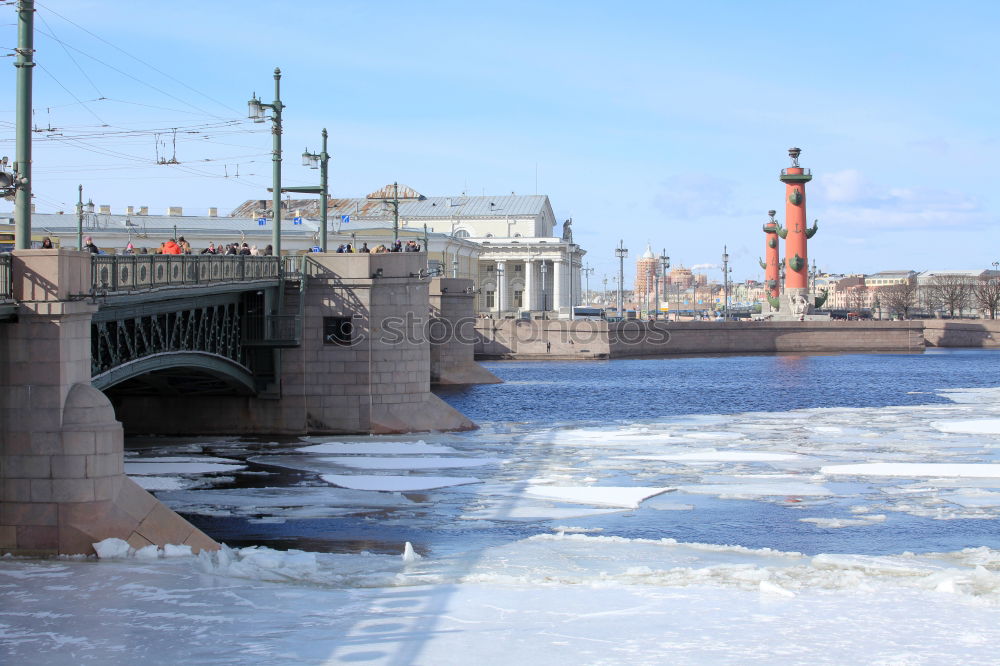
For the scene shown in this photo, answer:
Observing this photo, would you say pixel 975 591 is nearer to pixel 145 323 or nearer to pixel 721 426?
pixel 145 323

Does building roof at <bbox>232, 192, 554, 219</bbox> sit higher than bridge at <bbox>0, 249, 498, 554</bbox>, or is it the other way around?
building roof at <bbox>232, 192, 554, 219</bbox>

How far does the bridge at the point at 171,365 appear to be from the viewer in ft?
49.7

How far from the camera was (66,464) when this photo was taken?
15.1m

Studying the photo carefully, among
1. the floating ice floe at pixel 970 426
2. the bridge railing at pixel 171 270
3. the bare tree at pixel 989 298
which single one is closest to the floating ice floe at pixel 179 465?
the bridge railing at pixel 171 270

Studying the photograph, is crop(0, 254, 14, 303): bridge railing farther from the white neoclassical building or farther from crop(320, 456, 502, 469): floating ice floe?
the white neoclassical building

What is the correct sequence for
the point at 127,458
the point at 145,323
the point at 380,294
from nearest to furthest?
the point at 145,323
the point at 127,458
the point at 380,294

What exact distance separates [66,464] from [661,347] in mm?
68675

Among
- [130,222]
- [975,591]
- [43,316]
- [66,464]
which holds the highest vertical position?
[130,222]

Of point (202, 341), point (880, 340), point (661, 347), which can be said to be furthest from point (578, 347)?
point (202, 341)

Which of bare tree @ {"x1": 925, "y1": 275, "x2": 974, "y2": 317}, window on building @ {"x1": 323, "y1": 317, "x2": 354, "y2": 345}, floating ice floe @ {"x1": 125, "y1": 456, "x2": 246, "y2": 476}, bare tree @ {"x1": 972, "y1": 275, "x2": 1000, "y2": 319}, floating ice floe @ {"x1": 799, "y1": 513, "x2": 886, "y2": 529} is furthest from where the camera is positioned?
bare tree @ {"x1": 925, "y1": 275, "x2": 974, "y2": 317}

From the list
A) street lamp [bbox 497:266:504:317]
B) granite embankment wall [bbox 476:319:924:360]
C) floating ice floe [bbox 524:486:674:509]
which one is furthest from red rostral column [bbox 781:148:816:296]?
floating ice floe [bbox 524:486:674:509]

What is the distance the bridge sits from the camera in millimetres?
15141

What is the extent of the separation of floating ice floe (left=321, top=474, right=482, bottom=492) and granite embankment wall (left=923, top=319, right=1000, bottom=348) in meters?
78.0

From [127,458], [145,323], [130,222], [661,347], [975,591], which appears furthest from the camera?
[661,347]
